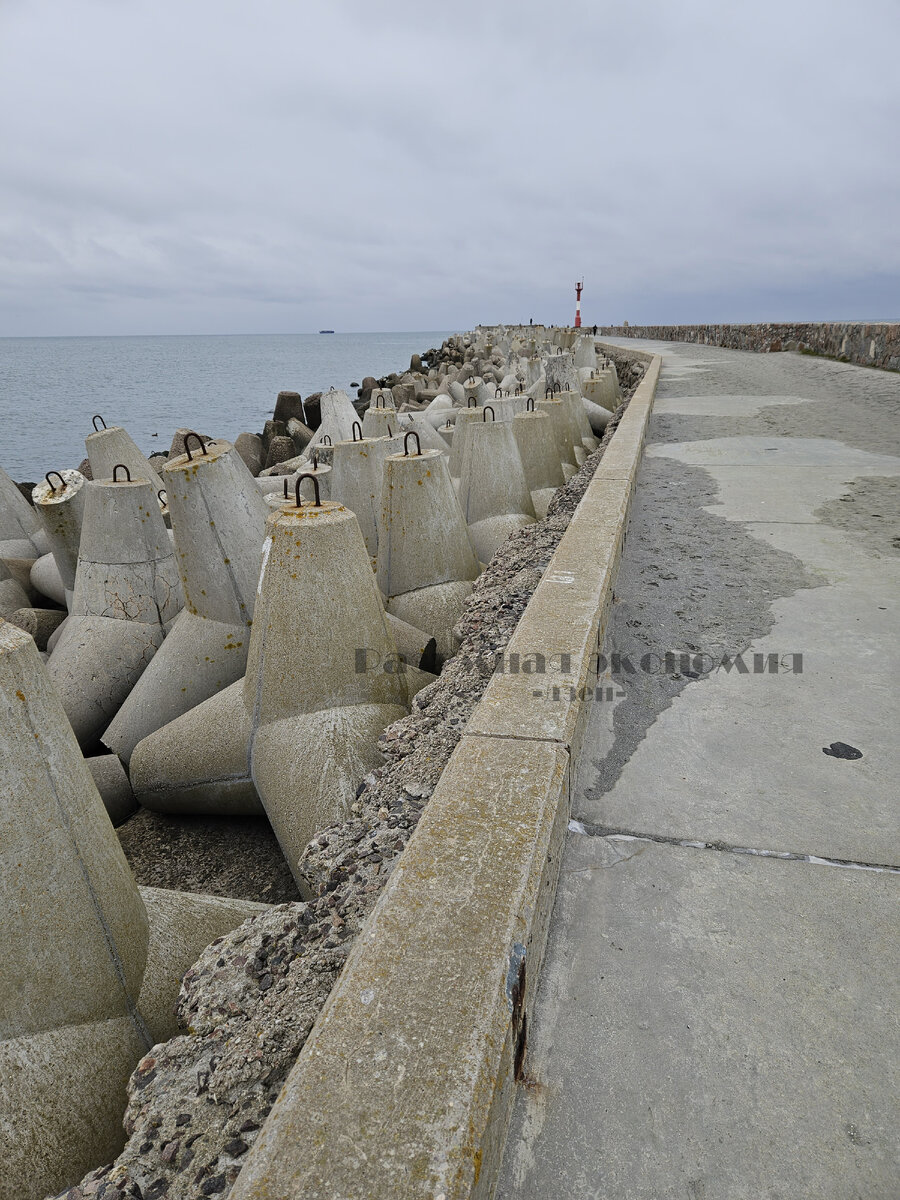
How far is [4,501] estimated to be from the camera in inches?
316

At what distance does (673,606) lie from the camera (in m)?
2.97

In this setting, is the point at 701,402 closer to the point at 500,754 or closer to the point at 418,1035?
the point at 500,754

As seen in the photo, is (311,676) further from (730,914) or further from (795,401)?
(795,401)

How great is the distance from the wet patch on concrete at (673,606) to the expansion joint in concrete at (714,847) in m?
0.12

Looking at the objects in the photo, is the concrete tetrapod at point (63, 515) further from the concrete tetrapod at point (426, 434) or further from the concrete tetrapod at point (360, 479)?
the concrete tetrapod at point (426, 434)

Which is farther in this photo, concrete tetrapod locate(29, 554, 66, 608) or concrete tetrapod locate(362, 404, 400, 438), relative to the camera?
concrete tetrapod locate(362, 404, 400, 438)

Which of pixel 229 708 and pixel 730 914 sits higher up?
pixel 730 914

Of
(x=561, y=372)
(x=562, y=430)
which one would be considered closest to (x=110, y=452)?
(x=562, y=430)

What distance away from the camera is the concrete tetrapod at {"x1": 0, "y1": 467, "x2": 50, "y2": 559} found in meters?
7.84

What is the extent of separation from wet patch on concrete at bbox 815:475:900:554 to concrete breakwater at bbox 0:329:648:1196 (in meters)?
1.52

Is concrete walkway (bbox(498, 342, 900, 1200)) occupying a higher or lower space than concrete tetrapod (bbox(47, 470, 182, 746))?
higher

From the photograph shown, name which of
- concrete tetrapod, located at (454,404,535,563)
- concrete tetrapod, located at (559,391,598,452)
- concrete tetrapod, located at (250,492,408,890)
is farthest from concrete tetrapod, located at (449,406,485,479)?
concrete tetrapod, located at (250,492,408,890)

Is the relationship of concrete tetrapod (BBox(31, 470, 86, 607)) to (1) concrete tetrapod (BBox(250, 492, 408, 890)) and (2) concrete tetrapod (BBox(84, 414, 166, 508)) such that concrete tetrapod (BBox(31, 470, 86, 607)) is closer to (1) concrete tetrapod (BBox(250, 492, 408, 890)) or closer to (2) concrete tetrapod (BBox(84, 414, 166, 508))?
(2) concrete tetrapod (BBox(84, 414, 166, 508))

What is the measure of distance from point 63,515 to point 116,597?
1445 mm
